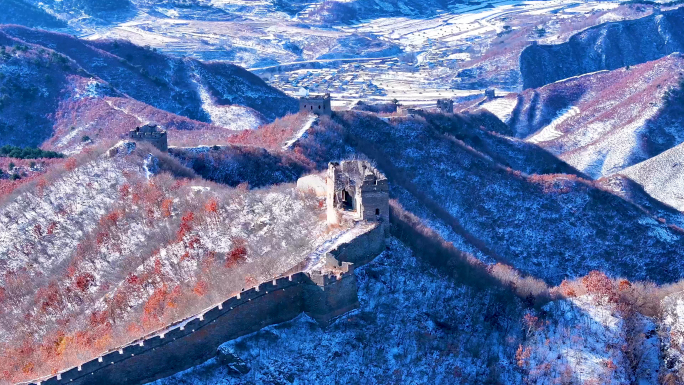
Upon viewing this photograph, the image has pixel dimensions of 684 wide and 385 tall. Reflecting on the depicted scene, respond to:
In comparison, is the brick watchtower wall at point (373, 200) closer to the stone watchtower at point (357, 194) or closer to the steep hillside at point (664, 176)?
the stone watchtower at point (357, 194)

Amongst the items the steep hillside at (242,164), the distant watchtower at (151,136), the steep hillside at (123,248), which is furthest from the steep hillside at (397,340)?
the distant watchtower at (151,136)

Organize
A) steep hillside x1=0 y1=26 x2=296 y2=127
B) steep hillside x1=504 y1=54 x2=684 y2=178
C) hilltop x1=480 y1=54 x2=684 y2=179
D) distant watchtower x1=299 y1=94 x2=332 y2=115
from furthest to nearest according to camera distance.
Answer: steep hillside x1=0 y1=26 x2=296 y2=127
hilltop x1=480 y1=54 x2=684 y2=179
steep hillside x1=504 y1=54 x2=684 y2=178
distant watchtower x1=299 y1=94 x2=332 y2=115

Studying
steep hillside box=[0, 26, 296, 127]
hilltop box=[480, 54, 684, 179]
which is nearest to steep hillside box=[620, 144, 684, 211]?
hilltop box=[480, 54, 684, 179]

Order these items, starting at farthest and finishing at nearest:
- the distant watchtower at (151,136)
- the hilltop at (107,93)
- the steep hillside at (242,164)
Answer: the hilltop at (107,93)
the steep hillside at (242,164)
the distant watchtower at (151,136)

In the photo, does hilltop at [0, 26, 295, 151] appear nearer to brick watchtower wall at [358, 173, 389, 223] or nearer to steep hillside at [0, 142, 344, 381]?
steep hillside at [0, 142, 344, 381]

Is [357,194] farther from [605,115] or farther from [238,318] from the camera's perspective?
[605,115]

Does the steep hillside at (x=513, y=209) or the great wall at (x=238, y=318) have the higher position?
the great wall at (x=238, y=318)

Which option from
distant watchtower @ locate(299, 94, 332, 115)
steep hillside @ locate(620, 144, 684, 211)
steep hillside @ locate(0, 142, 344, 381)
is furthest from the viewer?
steep hillside @ locate(620, 144, 684, 211)

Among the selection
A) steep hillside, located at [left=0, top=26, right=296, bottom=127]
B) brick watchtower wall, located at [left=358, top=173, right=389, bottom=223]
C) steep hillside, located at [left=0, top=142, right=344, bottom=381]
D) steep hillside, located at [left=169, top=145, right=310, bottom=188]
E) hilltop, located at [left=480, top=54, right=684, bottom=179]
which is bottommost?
hilltop, located at [left=480, top=54, right=684, bottom=179]
